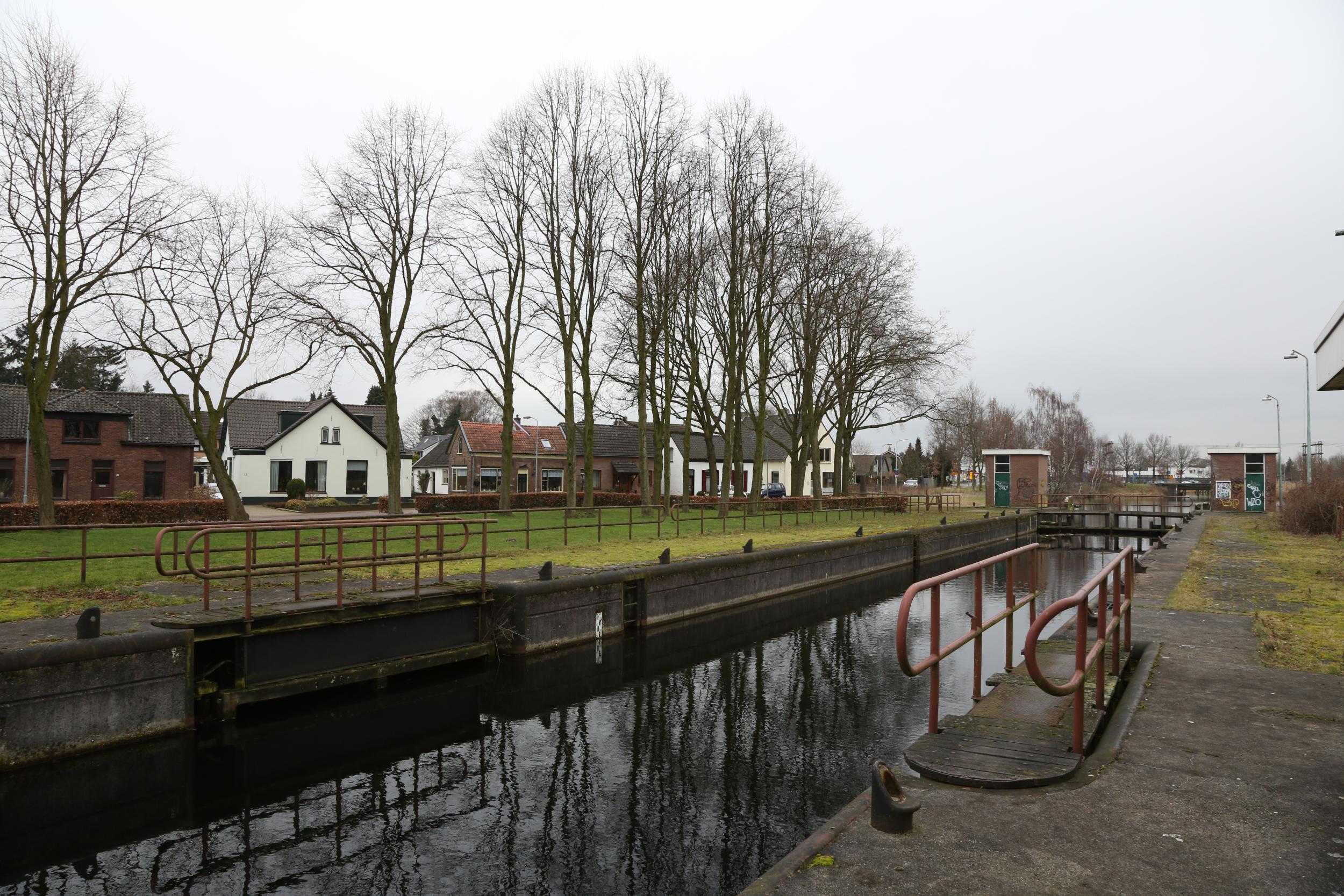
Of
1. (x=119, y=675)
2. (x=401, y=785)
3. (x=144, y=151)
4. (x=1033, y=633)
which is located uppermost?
(x=144, y=151)

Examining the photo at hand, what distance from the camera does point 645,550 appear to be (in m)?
20.2

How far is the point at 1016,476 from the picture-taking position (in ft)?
164


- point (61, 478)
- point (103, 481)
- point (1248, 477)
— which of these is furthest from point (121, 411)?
point (1248, 477)

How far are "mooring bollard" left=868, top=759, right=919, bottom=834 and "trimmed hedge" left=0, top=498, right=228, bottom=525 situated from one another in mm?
24788

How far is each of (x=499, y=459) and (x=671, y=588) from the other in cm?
4081

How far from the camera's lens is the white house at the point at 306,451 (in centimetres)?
4772

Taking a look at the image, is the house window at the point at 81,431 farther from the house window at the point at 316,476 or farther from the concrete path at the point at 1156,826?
the concrete path at the point at 1156,826

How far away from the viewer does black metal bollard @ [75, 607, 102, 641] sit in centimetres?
851

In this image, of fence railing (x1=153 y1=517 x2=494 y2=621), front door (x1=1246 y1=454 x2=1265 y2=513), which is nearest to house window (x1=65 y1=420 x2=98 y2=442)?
fence railing (x1=153 y1=517 x2=494 y2=621)

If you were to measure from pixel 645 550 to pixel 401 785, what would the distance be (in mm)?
11988

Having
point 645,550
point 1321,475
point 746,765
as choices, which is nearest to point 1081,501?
point 1321,475

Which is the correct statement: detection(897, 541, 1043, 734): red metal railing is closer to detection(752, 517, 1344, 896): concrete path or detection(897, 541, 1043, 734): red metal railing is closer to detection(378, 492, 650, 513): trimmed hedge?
detection(752, 517, 1344, 896): concrete path

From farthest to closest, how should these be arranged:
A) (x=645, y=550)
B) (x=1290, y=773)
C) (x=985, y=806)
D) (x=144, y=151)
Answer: (x=144, y=151), (x=645, y=550), (x=1290, y=773), (x=985, y=806)

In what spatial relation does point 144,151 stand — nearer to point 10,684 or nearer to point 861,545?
point 10,684
